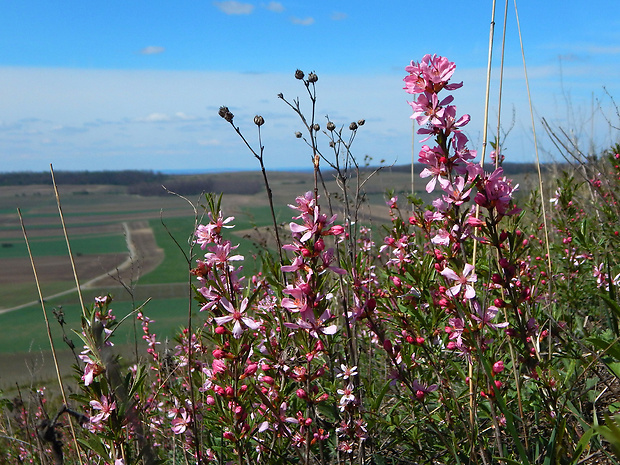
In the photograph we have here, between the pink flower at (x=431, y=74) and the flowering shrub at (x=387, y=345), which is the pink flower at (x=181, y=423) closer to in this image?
the flowering shrub at (x=387, y=345)

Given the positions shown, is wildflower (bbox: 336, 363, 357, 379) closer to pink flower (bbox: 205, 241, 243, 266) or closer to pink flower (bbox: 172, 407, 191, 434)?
pink flower (bbox: 205, 241, 243, 266)

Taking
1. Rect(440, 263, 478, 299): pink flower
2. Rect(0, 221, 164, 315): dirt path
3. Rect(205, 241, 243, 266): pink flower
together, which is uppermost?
Rect(205, 241, 243, 266): pink flower

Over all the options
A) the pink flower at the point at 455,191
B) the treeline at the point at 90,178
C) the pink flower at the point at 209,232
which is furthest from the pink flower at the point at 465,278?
the treeline at the point at 90,178

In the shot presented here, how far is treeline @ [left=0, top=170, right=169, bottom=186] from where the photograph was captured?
4959cm

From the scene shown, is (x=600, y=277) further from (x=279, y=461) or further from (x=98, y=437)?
(x=98, y=437)

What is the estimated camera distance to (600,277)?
2986mm

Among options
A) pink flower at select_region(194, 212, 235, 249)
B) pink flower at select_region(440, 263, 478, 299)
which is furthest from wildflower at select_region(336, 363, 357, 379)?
pink flower at select_region(194, 212, 235, 249)

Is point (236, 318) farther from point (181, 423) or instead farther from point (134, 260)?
point (134, 260)

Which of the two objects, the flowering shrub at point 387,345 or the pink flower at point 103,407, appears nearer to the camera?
the flowering shrub at point 387,345

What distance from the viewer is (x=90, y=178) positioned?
5566 cm

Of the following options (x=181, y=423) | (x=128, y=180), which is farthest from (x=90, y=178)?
(x=181, y=423)

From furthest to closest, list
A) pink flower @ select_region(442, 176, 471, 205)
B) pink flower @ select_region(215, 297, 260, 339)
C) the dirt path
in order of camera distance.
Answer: the dirt path → pink flower @ select_region(215, 297, 260, 339) → pink flower @ select_region(442, 176, 471, 205)

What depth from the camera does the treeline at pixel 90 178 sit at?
49594 mm

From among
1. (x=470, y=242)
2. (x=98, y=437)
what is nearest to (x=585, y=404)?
(x=470, y=242)
